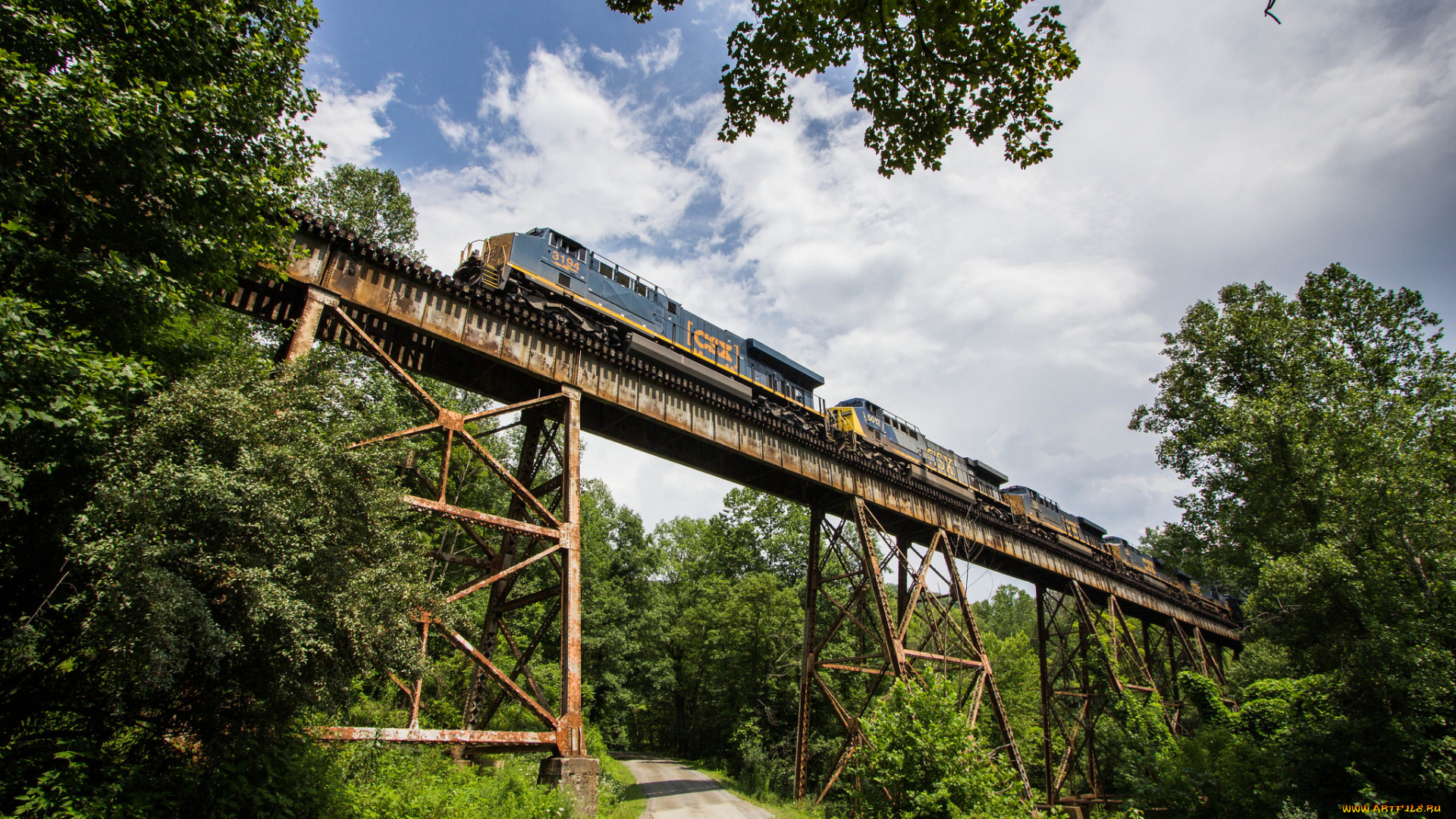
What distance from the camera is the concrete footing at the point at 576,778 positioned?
7.88m

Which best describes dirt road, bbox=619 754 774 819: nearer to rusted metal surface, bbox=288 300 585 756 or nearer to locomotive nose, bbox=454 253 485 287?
rusted metal surface, bbox=288 300 585 756

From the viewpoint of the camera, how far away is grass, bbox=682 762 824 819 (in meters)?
15.5

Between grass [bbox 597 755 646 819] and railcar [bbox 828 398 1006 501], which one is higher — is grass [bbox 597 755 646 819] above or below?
below

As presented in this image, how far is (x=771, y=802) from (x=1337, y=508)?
63.4 ft

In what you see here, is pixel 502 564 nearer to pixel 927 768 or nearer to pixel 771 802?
pixel 927 768

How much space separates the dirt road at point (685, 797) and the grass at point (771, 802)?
35cm

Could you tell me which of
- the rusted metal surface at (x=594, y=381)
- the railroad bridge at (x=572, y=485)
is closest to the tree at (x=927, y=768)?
A: the railroad bridge at (x=572, y=485)

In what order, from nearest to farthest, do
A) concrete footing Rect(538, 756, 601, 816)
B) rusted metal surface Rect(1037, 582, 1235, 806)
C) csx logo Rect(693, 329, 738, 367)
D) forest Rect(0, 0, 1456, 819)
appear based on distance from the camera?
forest Rect(0, 0, 1456, 819) < concrete footing Rect(538, 756, 601, 816) < csx logo Rect(693, 329, 738, 367) < rusted metal surface Rect(1037, 582, 1235, 806)

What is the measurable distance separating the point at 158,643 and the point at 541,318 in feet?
24.4

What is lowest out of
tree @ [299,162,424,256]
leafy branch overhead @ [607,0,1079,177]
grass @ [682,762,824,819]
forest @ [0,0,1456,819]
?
grass @ [682,762,824,819]

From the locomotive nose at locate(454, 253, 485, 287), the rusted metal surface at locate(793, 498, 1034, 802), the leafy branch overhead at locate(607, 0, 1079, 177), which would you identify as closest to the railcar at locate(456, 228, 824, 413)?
the locomotive nose at locate(454, 253, 485, 287)

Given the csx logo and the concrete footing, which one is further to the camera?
the csx logo

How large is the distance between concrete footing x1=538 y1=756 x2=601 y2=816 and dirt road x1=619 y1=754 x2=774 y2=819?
8392 millimetres

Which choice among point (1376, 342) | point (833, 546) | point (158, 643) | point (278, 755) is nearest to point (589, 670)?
point (833, 546)
